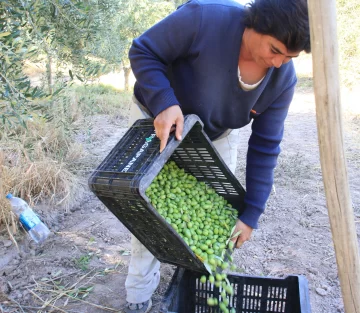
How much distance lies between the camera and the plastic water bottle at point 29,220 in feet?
10.8

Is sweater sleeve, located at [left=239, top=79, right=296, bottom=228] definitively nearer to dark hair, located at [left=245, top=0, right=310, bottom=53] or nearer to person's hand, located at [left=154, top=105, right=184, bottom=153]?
dark hair, located at [left=245, top=0, right=310, bottom=53]

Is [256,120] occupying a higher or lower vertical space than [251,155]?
higher

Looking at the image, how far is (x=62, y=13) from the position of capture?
2.28m

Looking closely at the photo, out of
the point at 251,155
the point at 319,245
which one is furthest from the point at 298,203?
the point at 251,155

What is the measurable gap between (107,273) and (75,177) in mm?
1544

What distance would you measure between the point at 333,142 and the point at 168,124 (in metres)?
0.68

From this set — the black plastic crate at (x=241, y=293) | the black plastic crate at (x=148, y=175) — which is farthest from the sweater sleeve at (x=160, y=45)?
the black plastic crate at (x=241, y=293)

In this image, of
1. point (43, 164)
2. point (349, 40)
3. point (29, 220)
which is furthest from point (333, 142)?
point (349, 40)

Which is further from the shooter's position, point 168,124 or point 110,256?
point 110,256

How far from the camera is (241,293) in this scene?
226 cm

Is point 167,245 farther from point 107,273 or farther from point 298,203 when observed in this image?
point 298,203

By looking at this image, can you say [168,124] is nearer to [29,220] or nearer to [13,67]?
[13,67]

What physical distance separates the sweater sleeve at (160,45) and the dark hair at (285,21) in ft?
0.95

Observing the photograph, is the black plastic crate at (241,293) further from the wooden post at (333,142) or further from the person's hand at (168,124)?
the person's hand at (168,124)
